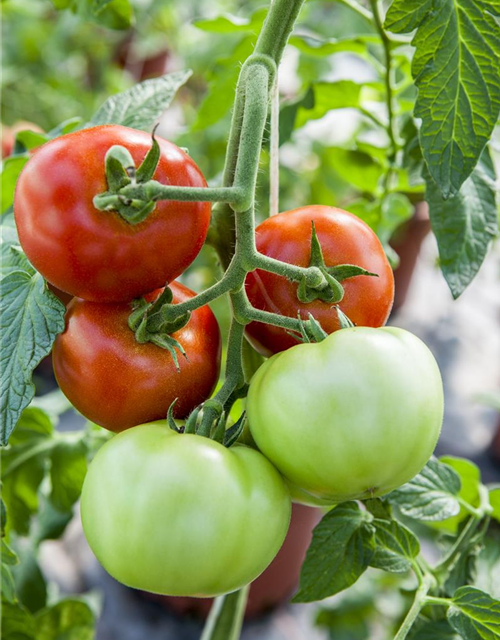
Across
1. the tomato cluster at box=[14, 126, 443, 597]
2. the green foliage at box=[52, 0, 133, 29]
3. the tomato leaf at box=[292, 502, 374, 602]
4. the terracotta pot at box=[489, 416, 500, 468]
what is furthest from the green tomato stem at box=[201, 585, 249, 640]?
the terracotta pot at box=[489, 416, 500, 468]

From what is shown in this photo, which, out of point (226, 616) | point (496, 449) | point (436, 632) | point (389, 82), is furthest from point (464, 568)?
point (496, 449)

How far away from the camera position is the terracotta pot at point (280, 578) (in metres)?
0.83

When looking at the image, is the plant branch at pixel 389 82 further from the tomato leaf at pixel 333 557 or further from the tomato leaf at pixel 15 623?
the tomato leaf at pixel 15 623

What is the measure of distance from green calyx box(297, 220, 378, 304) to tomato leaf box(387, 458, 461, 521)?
0.19 meters

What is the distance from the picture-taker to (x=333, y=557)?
46 cm

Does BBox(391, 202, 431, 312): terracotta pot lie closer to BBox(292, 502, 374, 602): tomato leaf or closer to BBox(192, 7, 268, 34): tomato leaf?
BBox(192, 7, 268, 34): tomato leaf

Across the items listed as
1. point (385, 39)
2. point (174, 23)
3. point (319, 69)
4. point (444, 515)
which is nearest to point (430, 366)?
point (444, 515)

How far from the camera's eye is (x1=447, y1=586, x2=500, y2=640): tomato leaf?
421mm

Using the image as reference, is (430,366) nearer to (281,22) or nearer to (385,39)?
(281,22)

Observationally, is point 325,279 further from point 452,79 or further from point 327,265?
point 452,79

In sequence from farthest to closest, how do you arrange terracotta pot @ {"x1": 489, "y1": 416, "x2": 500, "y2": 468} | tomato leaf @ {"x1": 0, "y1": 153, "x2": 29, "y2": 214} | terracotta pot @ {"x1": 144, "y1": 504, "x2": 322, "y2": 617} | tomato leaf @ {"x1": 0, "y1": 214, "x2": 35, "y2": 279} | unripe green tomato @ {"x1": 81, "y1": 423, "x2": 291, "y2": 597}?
terracotta pot @ {"x1": 489, "y1": 416, "x2": 500, "y2": 468} → terracotta pot @ {"x1": 144, "y1": 504, "x2": 322, "y2": 617} → tomato leaf @ {"x1": 0, "y1": 153, "x2": 29, "y2": 214} → tomato leaf @ {"x1": 0, "y1": 214, "x2": 35, "y2": 279} → unripe green tomato @ {"x1": 81, "y1": 423, "x2": 291, "y2": 597}

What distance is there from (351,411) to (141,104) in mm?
318

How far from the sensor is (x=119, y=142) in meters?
0.36

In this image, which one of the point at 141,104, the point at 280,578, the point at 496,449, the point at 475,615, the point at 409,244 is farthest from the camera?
the point at 409,244
